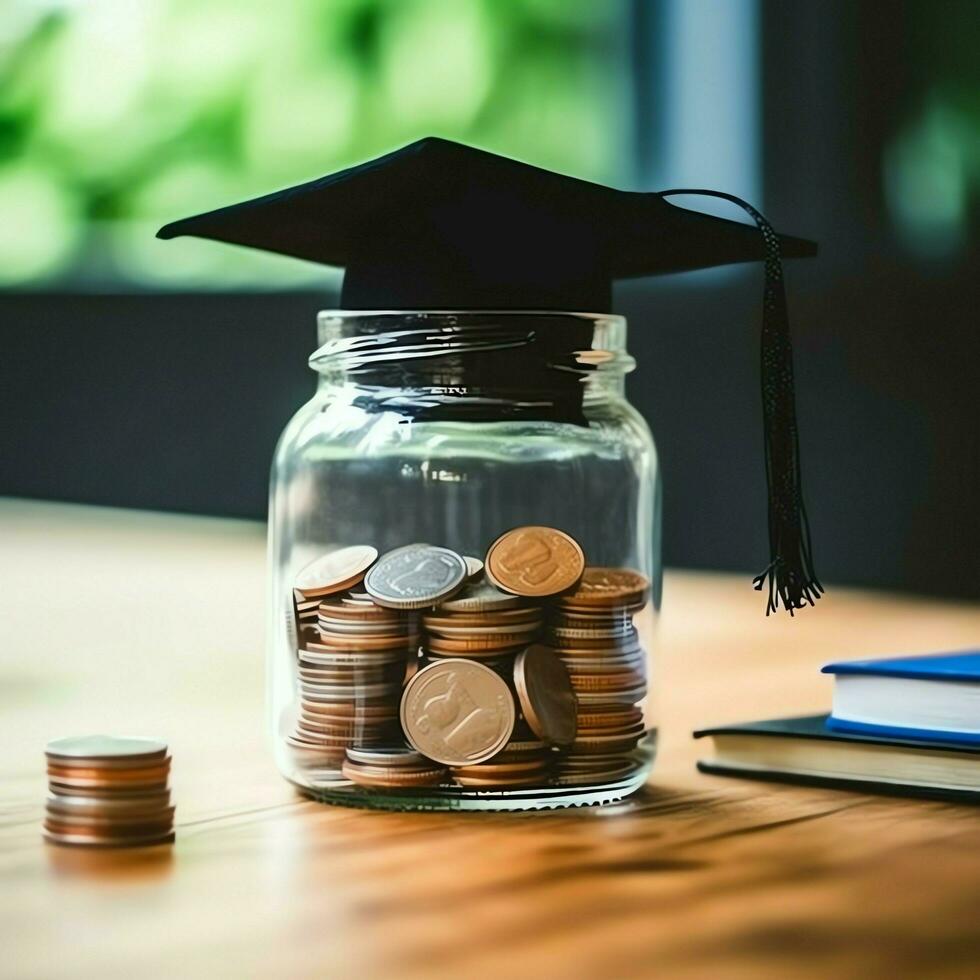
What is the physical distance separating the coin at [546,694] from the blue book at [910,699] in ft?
0.72

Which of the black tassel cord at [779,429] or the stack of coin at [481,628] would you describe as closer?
the stack of coin at [481,628]

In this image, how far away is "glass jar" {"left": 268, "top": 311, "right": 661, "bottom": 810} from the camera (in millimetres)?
1097

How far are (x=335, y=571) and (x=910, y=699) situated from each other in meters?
0.39

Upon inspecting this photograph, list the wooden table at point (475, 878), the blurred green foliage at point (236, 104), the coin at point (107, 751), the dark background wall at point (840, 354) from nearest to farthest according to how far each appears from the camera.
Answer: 1. the wooden table at point (475, 878)
2. the coin at point (107, 751)
3. the dark background wall at point (840, 354)
4. the blurred green foliage at point (236, 104)

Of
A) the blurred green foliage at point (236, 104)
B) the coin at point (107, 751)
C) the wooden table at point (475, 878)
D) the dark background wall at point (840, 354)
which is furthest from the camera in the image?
the blurred green foliage at point (236, 104)

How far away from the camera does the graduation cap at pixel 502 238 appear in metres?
1.15

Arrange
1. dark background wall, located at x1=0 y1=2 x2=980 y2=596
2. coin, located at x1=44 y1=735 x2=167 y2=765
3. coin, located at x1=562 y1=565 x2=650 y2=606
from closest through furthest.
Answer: coin, located at x1=44 y1=735 x2=167 y2=765 < coin, located at x1=562 y1=565 x2=650 y2=606 < dark background wall, located at x1=0 y1=2 x2=980 y2=596

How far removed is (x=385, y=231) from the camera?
3.91 ft

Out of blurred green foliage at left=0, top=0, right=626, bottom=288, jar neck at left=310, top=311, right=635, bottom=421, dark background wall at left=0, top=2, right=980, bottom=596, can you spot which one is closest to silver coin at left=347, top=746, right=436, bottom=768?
jar neck at left=310, top=311, right=635, bottom=421

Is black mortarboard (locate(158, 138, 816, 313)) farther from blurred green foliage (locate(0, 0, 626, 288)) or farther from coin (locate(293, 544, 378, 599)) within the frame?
blurred green foliage (locate(0, 0, 626, 288))

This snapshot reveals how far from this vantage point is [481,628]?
3.57 feet

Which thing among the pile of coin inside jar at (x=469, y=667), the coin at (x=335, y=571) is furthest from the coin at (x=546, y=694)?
the coin at (x=335, y=571)

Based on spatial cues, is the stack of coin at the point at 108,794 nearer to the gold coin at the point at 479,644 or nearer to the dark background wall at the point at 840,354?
the gold coin at the point at 479,644

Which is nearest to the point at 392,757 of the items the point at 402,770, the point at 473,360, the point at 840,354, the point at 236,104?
the point at 402,770
